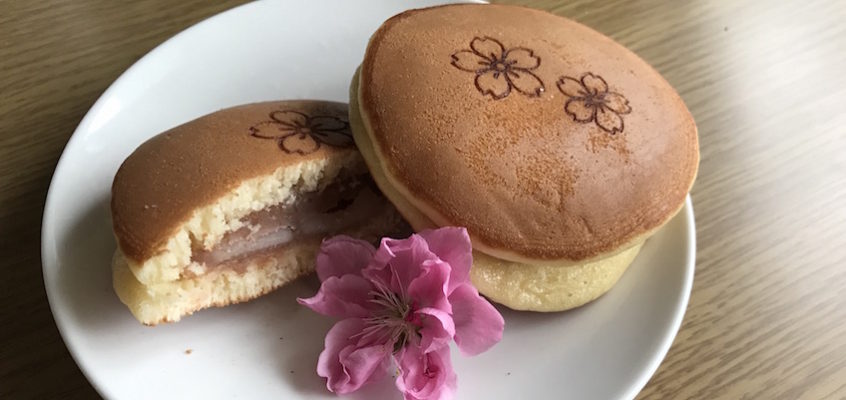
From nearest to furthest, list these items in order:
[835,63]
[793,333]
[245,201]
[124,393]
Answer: [124,393]
[245,201]
[793,333]
[835,63]

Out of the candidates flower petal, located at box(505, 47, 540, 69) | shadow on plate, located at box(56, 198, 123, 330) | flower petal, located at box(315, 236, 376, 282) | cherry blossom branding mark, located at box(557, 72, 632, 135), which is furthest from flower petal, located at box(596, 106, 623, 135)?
shadow on plate, located at box(56, 198, 123, 330)

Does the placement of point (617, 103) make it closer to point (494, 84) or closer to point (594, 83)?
point (594, 83)

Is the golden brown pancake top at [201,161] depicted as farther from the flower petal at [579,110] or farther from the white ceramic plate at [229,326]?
the flower petal at [579,110]

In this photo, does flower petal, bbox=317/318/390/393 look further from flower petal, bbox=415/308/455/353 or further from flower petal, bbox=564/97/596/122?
flower petal, bbox=564/97/596/122

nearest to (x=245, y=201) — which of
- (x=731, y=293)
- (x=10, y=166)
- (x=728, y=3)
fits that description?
(x=10, y=166)

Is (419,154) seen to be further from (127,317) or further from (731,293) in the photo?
(731,293)

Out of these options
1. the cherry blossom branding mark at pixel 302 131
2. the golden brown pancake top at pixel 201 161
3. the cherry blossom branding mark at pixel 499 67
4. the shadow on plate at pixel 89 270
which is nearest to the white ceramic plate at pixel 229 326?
the shadow on plate at pixel 89 270
